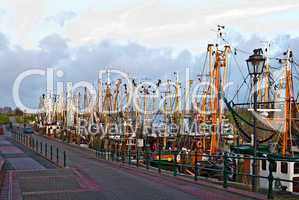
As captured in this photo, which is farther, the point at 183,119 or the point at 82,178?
the point at 183,119

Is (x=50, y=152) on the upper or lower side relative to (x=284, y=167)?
lower

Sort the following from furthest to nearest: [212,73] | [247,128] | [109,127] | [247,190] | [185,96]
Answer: [185,96]
[109,127]
[212,73]
[247,128]
[247,190]

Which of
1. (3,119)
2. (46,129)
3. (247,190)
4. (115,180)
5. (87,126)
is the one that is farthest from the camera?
(3,119)

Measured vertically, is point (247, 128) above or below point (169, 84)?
below

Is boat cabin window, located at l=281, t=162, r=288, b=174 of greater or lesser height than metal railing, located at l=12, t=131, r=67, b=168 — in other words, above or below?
above

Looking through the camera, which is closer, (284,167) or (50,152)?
(284,167)

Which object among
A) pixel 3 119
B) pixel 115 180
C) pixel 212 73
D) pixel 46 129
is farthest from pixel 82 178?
pixel 3 119

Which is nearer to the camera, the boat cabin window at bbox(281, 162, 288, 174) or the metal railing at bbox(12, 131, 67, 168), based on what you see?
the boat cabin window at bbox(281, 162, 288, 174)

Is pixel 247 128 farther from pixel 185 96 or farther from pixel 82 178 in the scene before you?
pixel 185 96

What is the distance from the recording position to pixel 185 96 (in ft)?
178

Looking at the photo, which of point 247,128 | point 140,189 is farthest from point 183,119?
point 140,189

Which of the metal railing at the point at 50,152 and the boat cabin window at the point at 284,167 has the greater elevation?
the boat cabin window at the point at 284,167

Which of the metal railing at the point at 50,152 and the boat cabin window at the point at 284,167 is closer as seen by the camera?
the boat cabin window at the point at 284,167

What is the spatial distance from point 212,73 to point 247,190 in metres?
21.4
